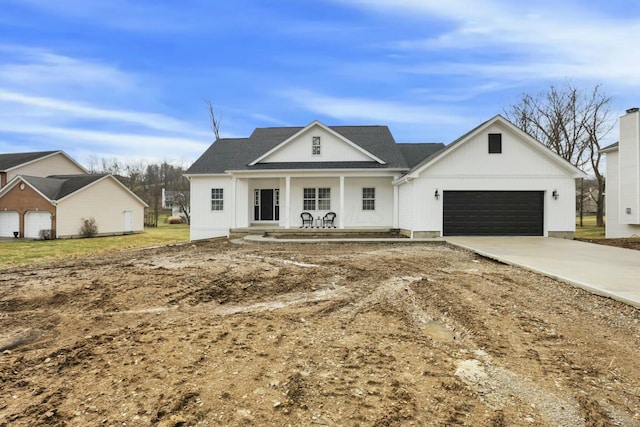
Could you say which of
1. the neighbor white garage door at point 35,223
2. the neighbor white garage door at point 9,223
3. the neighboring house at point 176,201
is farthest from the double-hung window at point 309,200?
the neighboring house at point 176,201

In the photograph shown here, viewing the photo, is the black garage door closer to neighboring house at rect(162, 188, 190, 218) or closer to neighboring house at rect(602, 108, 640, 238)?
neighboring house at rect(602, 108, 640, 238)

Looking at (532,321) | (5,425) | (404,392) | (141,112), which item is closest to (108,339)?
(5,425)

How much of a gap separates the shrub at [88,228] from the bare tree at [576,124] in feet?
125

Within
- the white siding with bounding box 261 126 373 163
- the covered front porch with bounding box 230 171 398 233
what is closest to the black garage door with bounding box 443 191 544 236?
the covered front porch with bounding box 230 171 398 233

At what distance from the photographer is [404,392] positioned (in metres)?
2.87

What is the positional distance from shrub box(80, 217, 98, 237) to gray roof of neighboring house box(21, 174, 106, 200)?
2.41 metres

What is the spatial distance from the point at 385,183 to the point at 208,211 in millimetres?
9117

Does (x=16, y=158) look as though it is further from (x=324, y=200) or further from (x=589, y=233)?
(x=589, y=233)

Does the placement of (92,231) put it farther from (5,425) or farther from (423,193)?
(5,425)

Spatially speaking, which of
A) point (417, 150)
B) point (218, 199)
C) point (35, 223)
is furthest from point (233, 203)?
point (35, 223)

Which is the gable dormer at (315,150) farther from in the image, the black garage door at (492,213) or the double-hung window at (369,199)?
the black garage door at (492,213)

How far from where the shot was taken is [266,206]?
18781 millimetres

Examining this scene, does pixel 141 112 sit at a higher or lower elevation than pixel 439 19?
higher

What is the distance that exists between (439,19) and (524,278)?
1006 cm
